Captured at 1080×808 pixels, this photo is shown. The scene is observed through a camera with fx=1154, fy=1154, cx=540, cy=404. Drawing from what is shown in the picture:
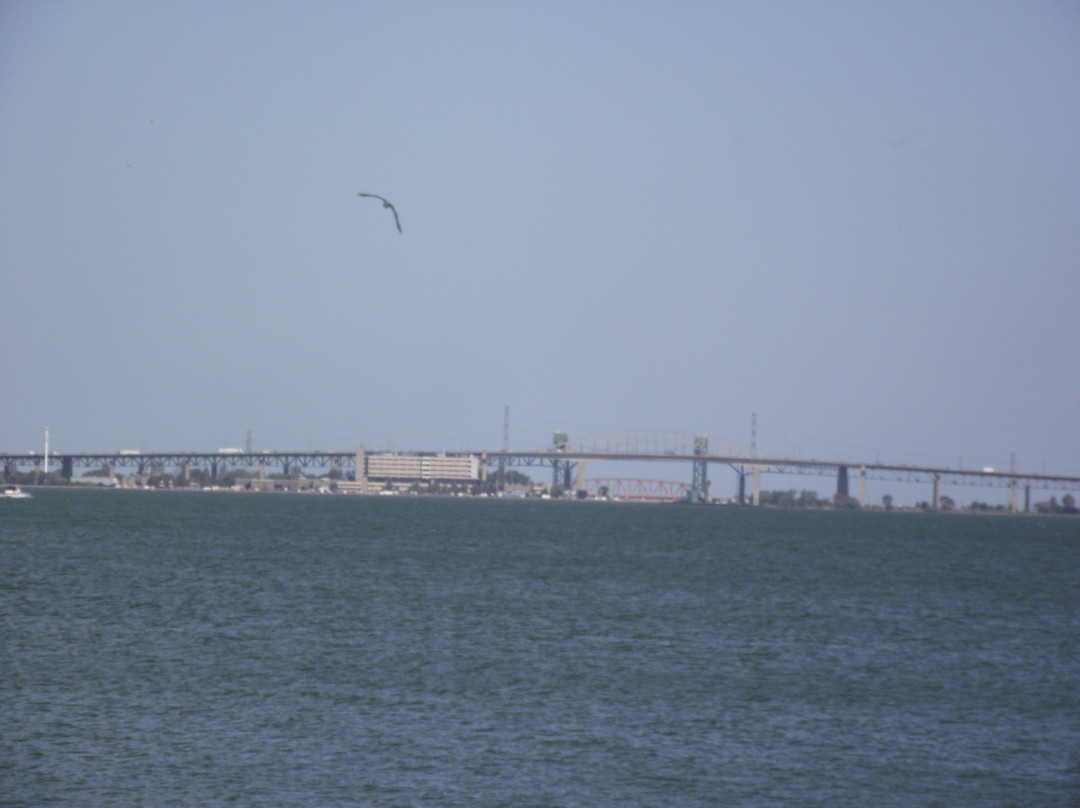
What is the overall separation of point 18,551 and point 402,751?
4389 cm

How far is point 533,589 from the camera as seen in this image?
45.6 metres

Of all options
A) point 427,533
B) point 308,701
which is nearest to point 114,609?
Result: point 308,701

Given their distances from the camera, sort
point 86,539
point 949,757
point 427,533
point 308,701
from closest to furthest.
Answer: point 949,757
point 308,701
point 86,539
point 427,533

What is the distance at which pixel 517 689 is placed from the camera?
24.9m

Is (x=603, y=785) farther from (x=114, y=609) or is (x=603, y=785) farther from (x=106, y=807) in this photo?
(x=114, y=609)

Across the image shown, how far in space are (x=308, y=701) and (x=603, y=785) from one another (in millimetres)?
7441

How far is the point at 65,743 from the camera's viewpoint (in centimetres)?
1964

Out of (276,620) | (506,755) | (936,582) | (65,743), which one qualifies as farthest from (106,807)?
(936,582)

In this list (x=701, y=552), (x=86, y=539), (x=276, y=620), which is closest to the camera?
(x=276, y=620)

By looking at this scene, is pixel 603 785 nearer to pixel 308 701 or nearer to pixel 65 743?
pixel 308 701

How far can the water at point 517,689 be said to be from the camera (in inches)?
730

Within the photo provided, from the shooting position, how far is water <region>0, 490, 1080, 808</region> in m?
18.5

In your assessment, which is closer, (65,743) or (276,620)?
(65,743)

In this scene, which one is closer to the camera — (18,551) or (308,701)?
(308,701)
